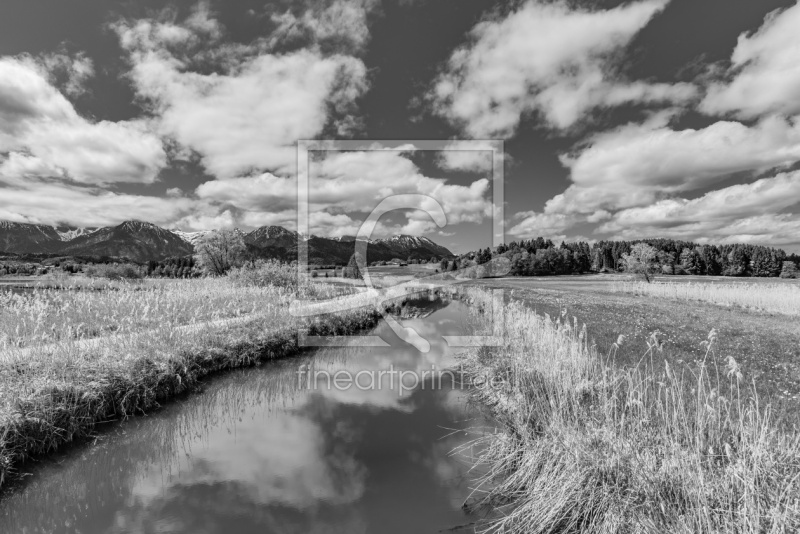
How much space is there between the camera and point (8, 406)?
7.10 metres

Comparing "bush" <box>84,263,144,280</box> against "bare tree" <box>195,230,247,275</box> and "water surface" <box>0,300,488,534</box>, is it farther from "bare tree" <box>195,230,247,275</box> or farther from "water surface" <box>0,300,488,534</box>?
"water surface" <box>0,300,488,534</box>

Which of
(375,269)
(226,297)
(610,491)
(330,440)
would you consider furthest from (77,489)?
(375,269)

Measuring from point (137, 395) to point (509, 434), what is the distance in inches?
379

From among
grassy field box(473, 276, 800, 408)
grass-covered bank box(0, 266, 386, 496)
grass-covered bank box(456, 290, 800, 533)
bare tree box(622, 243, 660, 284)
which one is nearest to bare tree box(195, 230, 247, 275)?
grass-covered bank box(0, 266, 386, 496)

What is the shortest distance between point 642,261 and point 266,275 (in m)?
60.9

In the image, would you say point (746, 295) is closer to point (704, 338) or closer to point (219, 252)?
point (704, 338)

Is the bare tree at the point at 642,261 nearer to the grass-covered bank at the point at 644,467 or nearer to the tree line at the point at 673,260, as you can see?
the tree line at the point at 673,260

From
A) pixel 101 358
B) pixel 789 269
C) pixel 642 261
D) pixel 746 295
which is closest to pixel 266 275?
pixel 101 358

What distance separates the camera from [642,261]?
6284cm

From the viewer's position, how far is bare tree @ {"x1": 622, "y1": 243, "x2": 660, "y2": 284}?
62.9 meters

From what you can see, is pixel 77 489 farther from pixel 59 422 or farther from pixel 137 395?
pixel 137 395

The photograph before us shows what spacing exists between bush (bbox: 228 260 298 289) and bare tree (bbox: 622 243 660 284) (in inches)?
2265

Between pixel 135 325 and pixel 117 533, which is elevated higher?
pixel 135 325

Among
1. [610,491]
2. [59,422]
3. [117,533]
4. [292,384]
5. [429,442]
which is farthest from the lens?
[292,384]
